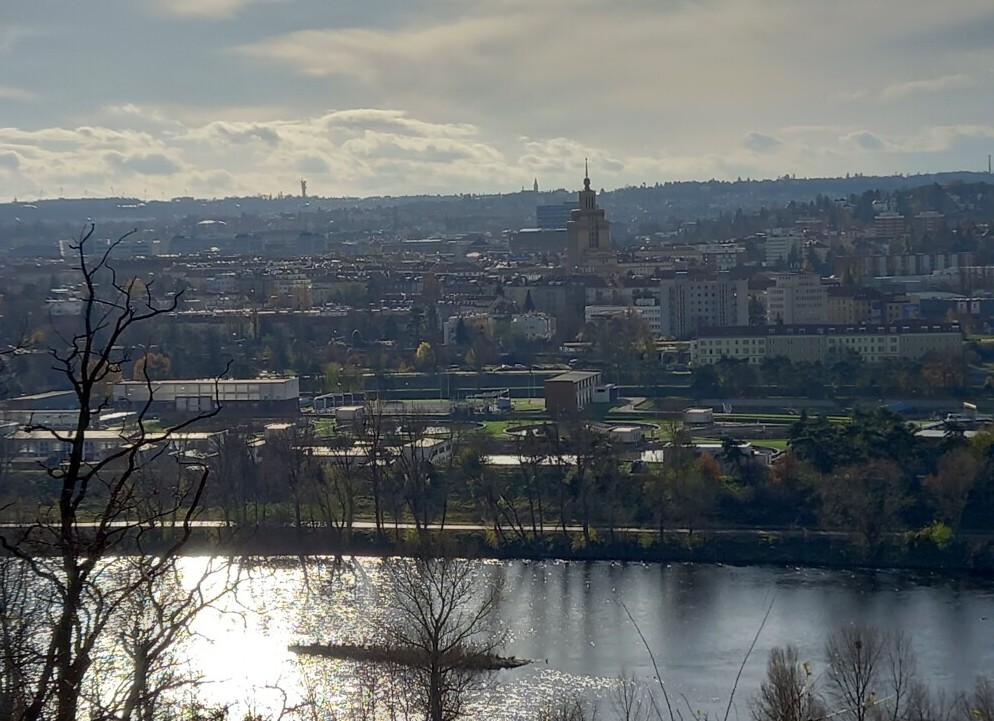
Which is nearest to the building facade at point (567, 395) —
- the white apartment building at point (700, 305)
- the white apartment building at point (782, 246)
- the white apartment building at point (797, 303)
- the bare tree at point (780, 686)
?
the white apartment building at point (700, 305)

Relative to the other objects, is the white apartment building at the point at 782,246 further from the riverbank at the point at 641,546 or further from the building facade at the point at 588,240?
the riverbank at the point at 641,546

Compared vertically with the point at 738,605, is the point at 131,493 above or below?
above

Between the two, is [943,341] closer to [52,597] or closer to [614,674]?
[614,674]

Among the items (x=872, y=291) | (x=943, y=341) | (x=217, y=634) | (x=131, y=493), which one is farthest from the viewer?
(x=872, y=291)

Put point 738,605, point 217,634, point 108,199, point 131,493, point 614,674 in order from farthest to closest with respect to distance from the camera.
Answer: point 108,199
point 738,605
point 217,634
point 614,674
point 131,493

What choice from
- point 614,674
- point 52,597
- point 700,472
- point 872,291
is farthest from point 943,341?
point 52,597

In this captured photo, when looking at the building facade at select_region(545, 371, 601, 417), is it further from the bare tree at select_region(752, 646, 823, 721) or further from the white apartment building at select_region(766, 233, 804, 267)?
the white apartment building at select_region(766, 233, 804, 267)
